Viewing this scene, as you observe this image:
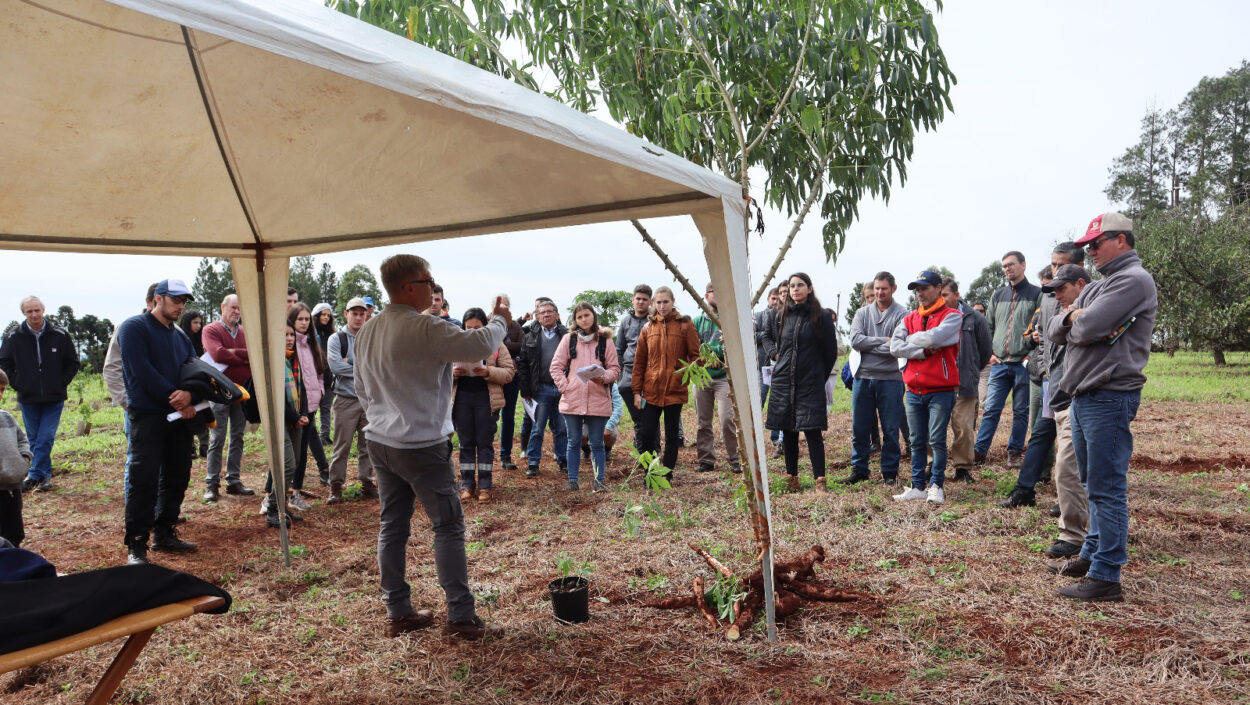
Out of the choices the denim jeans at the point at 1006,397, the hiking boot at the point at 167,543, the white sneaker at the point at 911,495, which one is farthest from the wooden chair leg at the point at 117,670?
the denim jeans at the point at 1006,397

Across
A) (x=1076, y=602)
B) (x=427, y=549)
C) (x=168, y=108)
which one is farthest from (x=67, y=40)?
(x=1076, y=602)

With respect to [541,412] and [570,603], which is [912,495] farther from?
[541,412]

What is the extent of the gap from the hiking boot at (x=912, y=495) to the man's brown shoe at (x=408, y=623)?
3809 millimetres

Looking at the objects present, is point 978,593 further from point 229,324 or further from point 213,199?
point 229,324

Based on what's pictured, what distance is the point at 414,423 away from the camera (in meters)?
3.26

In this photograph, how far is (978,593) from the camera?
12.0ft

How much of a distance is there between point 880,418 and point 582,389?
2726 mm

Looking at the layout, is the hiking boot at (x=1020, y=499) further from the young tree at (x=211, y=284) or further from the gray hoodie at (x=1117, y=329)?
the young tree at (x=211, y=284)

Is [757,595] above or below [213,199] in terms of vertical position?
below

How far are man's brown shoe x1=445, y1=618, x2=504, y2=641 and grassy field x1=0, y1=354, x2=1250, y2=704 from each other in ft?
0.28

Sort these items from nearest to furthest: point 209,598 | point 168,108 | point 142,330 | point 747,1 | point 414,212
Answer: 1. point 209,598
2. point 168,108
3. point 414,212
4. point 747,1
5. point 142,330

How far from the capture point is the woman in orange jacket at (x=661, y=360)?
260 inches

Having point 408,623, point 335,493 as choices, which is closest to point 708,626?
point 408,623

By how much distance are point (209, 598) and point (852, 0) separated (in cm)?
382
